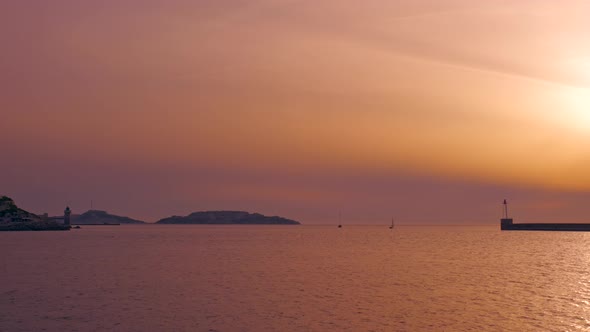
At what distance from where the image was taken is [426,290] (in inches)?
2212

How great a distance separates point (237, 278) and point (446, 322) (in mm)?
33137

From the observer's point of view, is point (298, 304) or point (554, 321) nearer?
point (554, 321)

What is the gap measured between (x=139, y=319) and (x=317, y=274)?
35.6m

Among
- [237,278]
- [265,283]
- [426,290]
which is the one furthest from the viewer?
[237,278]

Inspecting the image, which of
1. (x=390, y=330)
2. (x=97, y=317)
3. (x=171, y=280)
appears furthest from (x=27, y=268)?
(x=390, y=330)

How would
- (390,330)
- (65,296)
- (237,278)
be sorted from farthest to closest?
(237,278) < (65,296) < (390,330)

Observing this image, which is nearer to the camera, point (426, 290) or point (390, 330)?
point (390, 330)

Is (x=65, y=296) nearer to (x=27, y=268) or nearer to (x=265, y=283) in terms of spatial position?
(x=265, y=283)

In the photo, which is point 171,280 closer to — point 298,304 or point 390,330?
point 298,304

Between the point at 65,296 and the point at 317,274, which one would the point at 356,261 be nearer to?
the point at 317,274

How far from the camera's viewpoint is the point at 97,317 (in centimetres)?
4072

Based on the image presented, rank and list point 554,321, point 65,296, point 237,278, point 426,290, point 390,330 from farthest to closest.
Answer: point 237,278 < point 426,290 < point 65,296 < point 554,321 < point 390,330

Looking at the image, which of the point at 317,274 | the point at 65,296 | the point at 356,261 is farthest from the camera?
the point at 356,261

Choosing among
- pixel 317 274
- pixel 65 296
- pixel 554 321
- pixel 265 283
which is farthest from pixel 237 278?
pixel 554 321
